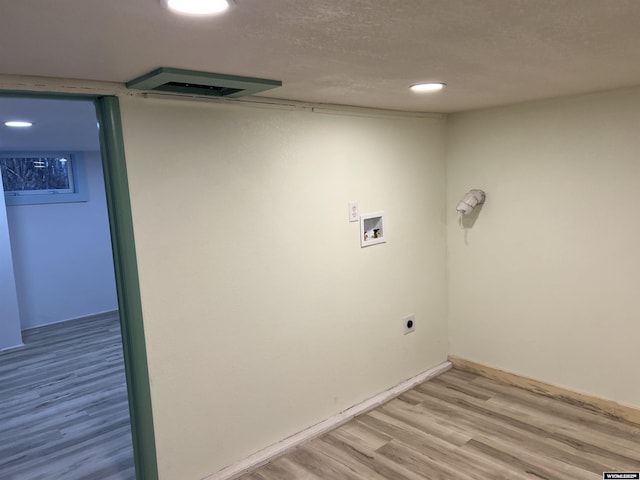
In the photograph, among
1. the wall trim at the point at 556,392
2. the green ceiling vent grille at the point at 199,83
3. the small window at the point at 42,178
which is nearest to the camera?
the green ceiling vent grille at the point at 199,83

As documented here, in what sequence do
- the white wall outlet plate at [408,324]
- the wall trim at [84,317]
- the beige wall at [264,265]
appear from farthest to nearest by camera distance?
the wall trim at [84,317]
the white wall outlet plate at [408,324]
the beige wall at [264,265]

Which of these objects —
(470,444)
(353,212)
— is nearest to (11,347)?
(353,212)

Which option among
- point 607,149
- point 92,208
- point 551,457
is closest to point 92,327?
point 92,208

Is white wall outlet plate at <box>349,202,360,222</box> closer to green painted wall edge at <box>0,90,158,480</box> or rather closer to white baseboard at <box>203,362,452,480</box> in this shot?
white baseboard at <box>203,362,452,480</box>

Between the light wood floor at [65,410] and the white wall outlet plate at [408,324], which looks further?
the white wall outlet plate at [408,324]

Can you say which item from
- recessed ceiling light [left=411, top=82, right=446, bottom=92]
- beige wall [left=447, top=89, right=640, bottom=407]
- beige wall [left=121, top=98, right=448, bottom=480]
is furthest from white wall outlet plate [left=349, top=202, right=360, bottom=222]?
beige wall [left=447, top=89, right=640, bottom=407]

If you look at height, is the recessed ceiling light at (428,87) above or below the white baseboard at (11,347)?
above

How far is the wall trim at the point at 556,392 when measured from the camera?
9.25ft

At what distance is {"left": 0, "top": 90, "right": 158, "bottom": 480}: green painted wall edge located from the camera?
76.4 inches

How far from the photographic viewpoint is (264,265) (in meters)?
2.48

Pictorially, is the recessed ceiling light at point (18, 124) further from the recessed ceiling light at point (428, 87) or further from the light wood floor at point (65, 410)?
the recessed ceiling light at point (428, 87)

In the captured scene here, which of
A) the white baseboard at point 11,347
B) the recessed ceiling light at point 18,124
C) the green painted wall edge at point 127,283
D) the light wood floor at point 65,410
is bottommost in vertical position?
the light wood floor at point 65,410

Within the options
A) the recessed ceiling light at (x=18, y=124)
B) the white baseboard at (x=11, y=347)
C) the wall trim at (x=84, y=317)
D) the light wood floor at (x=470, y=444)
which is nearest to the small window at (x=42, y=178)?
the wall trim at (x=84, y=317)

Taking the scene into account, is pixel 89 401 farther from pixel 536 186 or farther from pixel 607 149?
pixel 607 149
